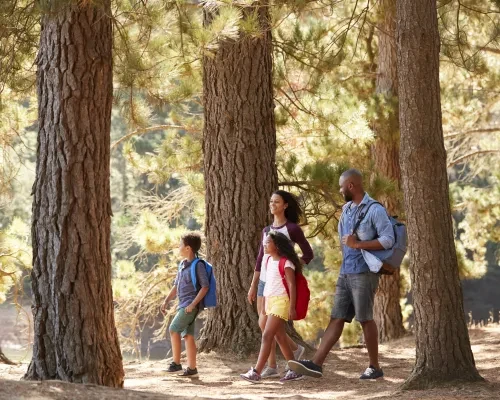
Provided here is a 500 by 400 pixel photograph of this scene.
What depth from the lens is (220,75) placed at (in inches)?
333

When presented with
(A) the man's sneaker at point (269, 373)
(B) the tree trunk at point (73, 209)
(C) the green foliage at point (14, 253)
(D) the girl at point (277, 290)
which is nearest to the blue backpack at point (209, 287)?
(D) the girl at point (277, 290)

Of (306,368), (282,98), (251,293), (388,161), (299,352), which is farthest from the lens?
(282,98)

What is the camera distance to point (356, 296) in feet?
21.4

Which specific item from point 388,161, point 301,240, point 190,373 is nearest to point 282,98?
point 388,161

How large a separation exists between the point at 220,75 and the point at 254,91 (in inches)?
14.3

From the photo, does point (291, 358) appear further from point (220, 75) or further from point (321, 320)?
point (321, 320)

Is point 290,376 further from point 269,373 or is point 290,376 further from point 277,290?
point 277,290

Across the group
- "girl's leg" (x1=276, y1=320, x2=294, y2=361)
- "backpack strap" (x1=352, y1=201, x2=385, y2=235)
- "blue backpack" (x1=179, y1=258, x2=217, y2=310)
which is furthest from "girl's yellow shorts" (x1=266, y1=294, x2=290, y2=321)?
"backpack strap" (x1=352, y1=201, x2=385, y2=235)

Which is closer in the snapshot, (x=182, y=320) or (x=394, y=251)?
(x=394, y=251)

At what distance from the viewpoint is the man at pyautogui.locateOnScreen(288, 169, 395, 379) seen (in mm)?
6426

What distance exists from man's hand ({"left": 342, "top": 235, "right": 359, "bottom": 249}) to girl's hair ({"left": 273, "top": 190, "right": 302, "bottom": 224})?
2.03 ft

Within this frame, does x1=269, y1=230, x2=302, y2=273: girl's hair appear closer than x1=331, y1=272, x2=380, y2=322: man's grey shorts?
No

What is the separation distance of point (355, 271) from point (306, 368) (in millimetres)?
802

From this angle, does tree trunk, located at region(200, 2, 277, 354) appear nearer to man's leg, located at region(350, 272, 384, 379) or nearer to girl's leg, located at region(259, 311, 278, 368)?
girl's leg, located at region(259, 311, 278, 368)
